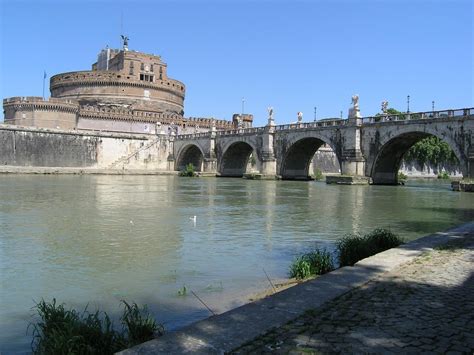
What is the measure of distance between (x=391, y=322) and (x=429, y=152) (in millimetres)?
75418

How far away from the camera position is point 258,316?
4465 millimetres

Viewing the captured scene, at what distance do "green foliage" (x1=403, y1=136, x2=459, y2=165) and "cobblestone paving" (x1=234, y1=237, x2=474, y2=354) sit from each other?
72369 millimetres

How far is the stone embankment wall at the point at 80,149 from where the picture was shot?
52.9 m

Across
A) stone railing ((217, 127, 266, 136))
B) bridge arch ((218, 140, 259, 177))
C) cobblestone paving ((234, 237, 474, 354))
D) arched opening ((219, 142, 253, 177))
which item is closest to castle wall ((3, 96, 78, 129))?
stone railing ((217, 127, 266, 136))

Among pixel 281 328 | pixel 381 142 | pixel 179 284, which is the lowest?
pixel 179 284

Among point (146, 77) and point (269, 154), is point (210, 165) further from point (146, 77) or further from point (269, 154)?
point (146, 77)

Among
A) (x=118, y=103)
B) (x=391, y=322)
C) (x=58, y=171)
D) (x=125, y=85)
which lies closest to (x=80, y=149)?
(x=58, y=171)

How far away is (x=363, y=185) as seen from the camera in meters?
38.4

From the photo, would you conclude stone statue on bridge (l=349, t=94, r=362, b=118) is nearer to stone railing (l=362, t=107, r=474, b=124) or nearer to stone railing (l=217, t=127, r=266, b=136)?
stone railing (l=362, t=107, r=474, b=124)

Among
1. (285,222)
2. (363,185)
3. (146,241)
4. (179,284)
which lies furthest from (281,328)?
(363,185)

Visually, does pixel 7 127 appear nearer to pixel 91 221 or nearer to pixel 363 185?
pixel 363 185

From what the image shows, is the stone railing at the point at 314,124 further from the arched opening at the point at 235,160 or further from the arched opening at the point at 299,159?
the arched opening at the point at 235,160

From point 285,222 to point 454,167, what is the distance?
71378 mm

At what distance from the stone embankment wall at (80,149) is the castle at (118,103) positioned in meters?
5.27
